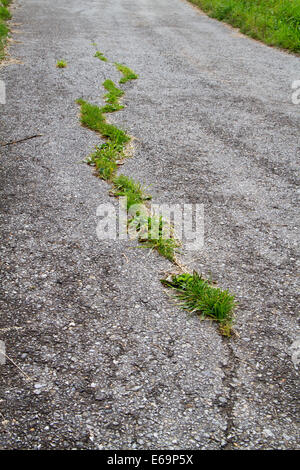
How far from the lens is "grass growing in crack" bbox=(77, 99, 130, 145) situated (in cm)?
521

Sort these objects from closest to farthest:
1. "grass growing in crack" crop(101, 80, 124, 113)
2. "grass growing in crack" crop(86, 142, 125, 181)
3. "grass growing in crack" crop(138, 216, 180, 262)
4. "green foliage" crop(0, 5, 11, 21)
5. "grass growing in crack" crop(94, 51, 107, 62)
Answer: "grass growing in crack" crop(138, 216, 180, 262), "grass growing in crack" crop(86, 142, 125, 181), "grass growing in crack" crop(101, 80, 124, 113), "grass growing in crack" crop(94, 51, 107, 62), "green foliage" crop(0, 5, 11, 21)

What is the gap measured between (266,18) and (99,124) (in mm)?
8782

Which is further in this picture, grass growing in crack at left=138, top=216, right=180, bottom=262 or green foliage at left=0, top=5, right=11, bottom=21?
green foliage at left=0, top=5, right=11, bottom=21

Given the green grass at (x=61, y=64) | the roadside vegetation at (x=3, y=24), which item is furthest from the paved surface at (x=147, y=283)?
the roadside vegetation at (x=3, y=24)

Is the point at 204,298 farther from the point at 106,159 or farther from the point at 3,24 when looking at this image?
the point at 3,24

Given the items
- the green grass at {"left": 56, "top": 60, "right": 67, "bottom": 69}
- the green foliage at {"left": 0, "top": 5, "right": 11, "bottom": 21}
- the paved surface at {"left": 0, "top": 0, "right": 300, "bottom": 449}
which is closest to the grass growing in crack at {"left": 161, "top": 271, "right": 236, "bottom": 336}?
the paved surface at {"left": 0, "top": 0, "right": 300, "bottom": 449}

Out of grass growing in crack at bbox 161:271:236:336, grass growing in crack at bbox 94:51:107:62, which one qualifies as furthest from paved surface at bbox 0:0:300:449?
grass growing in crack at bbox 94:51:107:62

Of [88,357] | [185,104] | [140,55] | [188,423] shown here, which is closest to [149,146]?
[185,104]

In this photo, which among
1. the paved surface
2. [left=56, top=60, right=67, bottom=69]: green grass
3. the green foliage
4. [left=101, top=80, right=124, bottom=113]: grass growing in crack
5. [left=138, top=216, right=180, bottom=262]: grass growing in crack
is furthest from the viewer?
the green foliage

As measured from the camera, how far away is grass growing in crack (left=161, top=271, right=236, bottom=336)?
8.93 ft

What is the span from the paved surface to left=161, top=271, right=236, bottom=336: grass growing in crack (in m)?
0.09

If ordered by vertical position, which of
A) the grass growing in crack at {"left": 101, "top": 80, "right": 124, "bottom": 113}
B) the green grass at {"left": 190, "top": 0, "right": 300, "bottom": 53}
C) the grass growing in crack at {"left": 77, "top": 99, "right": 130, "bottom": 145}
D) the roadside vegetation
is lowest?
the grass growing in crack at {"left": 77, "top": 99, "right": 130, "bottom": 145}

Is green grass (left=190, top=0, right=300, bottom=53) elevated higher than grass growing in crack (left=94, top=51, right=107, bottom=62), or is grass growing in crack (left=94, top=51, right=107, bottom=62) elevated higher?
green grass (left=190, top=0, right=300, bottom=53)

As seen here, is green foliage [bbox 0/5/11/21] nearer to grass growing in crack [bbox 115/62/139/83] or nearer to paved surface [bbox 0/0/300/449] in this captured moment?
grass growing in crack [bbox 115/62/139/83]
